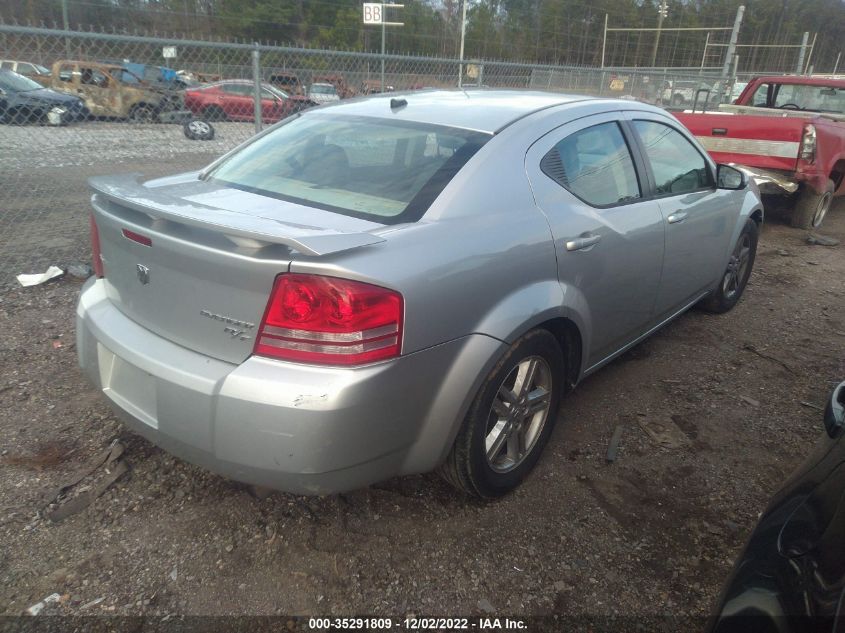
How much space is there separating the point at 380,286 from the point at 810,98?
9411mm

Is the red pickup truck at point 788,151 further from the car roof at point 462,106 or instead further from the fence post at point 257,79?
the fence post at point 257,79

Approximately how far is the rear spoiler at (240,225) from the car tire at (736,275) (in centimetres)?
352

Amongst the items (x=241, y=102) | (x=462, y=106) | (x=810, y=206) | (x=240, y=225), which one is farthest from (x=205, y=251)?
(x=810, y=206)

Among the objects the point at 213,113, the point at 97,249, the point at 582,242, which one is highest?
the point at 213,113

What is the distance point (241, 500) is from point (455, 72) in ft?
26.9

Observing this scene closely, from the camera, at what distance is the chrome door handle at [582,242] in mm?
2627

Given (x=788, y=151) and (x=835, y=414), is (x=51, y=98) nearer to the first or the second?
(x=835, y=414)

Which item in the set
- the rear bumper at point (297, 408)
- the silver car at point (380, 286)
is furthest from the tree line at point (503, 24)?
the rear bumper at point (297, 408)

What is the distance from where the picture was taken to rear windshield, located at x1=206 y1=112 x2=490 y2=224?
238 cm

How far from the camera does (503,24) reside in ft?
81.0

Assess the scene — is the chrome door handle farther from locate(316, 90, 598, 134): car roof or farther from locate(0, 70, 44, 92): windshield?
locate(0, 70, 44, 92): windshield

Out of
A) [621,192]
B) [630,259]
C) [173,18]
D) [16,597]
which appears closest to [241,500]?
[16,597]

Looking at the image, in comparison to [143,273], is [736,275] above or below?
below

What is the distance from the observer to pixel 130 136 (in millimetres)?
5723
